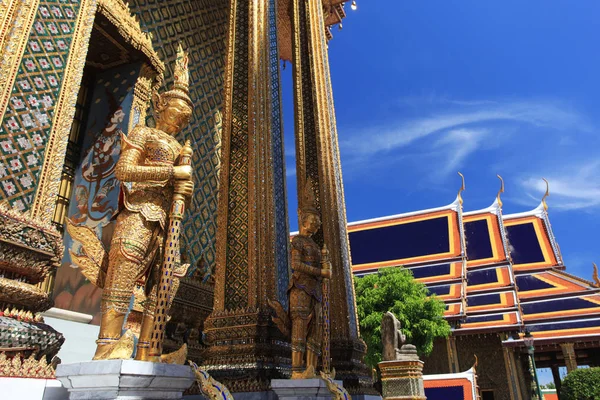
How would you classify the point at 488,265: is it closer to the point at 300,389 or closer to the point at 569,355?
the point at 569,355

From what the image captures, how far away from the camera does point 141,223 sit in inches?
98.0

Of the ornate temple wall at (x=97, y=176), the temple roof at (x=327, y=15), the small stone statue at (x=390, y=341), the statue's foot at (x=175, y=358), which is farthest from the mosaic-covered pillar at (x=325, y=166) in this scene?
the statue's foot at (x=175, y=358)

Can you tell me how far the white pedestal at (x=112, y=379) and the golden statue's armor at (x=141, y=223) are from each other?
0.16 metres

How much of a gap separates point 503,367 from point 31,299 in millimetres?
16937

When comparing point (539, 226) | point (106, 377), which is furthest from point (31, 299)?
point (539, 226)

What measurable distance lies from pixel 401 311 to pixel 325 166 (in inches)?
323

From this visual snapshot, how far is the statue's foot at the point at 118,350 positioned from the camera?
6.82ft

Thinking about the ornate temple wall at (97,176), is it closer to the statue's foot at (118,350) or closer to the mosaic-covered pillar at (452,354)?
the statue's foot at (118,350)

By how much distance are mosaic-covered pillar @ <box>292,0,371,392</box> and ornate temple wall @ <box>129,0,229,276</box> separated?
5.13 ft

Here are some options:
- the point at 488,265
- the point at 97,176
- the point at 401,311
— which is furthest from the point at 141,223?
the point at 488,265

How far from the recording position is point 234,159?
15.0ft

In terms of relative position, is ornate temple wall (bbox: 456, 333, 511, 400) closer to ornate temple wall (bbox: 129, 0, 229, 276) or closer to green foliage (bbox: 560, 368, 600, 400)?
green foliage (bbox: 560, 368, 600, 400)

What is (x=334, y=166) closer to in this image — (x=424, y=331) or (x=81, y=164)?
(x=81, y=164)

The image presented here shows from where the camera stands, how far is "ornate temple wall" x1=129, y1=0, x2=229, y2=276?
655cm
